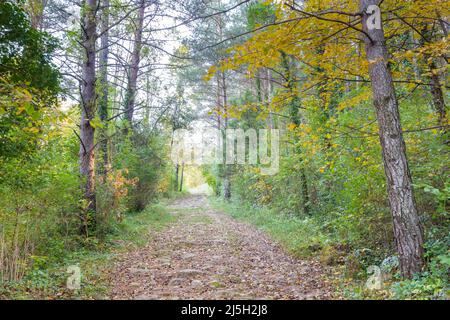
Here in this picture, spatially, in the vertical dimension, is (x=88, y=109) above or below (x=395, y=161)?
above

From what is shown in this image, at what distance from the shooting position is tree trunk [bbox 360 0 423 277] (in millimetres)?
4367

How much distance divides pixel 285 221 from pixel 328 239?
393cm

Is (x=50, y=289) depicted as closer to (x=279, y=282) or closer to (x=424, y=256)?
(x=279, y=282)

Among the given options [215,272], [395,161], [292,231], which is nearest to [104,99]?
[292,231]

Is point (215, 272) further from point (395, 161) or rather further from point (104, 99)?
point (104, 99)

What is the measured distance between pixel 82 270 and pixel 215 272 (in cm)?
231

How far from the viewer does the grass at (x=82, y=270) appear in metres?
4.46

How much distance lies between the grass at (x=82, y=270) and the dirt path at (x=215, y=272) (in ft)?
0.86

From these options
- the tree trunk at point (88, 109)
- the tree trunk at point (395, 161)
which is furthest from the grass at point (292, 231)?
the tree trunk at point (88, 109)

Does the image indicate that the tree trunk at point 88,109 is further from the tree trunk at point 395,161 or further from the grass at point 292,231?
the tree trunk at point 395,161

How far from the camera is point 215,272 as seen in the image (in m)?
5.98

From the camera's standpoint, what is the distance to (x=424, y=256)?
4.30 m

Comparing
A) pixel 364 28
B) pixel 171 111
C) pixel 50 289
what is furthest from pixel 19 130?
pixel 171 111

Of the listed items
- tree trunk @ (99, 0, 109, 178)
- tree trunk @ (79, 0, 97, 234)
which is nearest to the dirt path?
tree trunk @ (79, 0, 97, 234)
